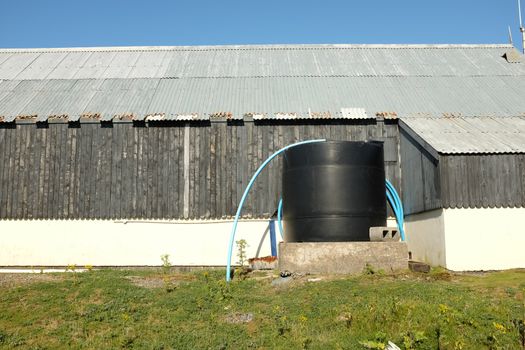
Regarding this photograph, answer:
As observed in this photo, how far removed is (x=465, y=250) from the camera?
15500mm

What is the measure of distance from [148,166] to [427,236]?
10.6 metres

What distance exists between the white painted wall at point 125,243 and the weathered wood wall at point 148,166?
1.48 feet

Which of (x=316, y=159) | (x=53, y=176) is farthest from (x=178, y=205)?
(x=316, y=159)

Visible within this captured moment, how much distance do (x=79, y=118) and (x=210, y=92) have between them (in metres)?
5.55

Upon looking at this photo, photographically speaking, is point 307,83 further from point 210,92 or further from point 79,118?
point 79,118

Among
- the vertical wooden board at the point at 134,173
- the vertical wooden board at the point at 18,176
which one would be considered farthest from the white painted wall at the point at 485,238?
the vertical wooden board at the point at 18,176

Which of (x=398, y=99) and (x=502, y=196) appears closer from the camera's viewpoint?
(x=502, y=196)

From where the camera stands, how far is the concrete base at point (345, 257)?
46.1ft

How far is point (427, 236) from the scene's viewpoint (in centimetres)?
1708

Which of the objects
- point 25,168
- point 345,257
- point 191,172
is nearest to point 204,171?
point 191,172

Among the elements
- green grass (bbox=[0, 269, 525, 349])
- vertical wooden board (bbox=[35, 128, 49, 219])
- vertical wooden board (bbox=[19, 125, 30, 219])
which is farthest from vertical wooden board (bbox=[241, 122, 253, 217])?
vertical wooden board (bbox=[19, 125, 30, 219])

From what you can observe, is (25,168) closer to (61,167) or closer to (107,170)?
(61,167)

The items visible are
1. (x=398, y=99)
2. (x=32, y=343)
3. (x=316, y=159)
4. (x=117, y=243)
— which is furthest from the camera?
(x=398, y=99)

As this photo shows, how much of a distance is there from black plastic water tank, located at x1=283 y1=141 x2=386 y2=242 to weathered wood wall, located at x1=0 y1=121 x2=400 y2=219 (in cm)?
432
